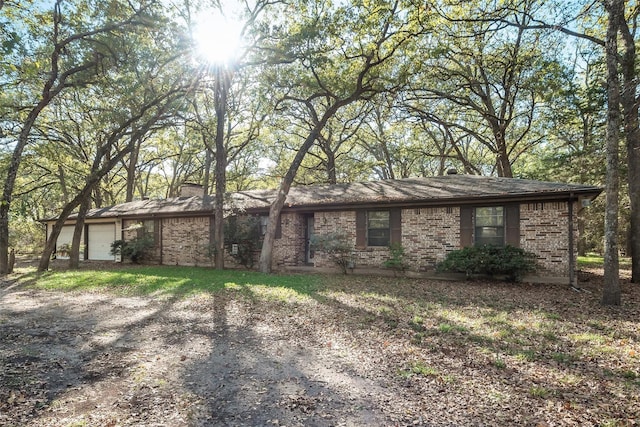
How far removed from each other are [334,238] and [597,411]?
10.1 meters

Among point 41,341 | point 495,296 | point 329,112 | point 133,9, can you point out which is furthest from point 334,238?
point 133,9

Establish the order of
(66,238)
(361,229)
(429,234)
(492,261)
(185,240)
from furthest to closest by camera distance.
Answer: (66,238), (185,240), (361,229), (429,234), (492,261)

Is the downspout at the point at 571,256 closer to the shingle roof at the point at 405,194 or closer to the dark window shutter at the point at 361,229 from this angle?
the shingle roof at the point at 405,194

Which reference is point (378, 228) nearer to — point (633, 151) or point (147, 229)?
point (633, 151)

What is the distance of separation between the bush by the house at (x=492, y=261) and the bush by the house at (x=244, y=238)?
764cm

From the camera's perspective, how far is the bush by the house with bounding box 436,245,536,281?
422 inches

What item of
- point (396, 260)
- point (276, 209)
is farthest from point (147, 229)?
point (396, 260)

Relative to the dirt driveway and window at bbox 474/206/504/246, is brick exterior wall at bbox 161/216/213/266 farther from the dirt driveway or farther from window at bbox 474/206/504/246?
window at bbox 474/206/504/246

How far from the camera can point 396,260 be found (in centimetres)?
1237

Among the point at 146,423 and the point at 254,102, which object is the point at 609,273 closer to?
the point at 146,423

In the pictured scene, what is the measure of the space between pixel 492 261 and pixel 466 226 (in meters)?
1.48

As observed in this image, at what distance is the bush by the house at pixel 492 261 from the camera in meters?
10.7

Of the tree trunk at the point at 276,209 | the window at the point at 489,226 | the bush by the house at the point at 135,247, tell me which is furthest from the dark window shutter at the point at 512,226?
the bush by the house at the point at 135,247

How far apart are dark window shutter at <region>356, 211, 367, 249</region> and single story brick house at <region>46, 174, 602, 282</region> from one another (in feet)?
0.12
